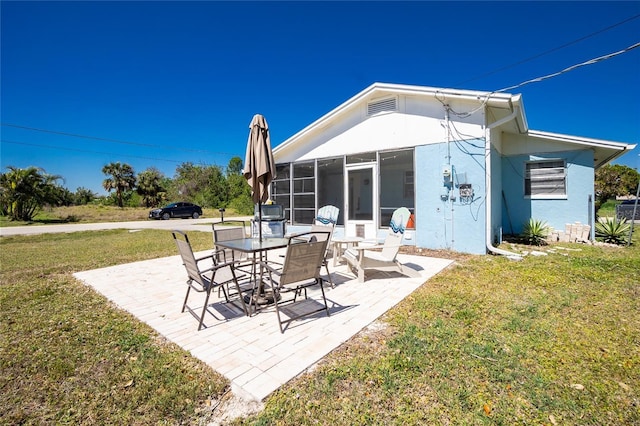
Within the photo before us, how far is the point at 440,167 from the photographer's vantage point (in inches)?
293

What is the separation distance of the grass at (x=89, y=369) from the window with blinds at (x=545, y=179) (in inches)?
411

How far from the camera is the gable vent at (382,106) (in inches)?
320

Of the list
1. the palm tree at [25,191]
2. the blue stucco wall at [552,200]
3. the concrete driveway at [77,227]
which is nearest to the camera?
the blue stucco wall at [552,200]

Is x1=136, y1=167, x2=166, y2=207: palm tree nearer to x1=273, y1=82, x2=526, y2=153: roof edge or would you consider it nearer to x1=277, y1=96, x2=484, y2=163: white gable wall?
x1=273, y1=82, x2=526, y2=153: roof edge

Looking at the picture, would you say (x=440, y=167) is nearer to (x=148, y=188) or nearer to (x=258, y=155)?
(x=258, y=155)

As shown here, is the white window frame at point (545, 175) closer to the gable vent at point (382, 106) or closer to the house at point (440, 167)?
the house at point (440, 167)

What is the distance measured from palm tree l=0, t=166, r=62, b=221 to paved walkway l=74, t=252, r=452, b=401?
19042 millimetres

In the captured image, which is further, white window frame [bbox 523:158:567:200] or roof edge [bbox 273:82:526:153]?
white window frame [bbox 523:158:567:200]

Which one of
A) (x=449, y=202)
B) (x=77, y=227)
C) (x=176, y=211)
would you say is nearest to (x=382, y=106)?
(x=449, y=202)

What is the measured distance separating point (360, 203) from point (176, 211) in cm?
1978

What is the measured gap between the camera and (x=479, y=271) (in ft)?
17.8

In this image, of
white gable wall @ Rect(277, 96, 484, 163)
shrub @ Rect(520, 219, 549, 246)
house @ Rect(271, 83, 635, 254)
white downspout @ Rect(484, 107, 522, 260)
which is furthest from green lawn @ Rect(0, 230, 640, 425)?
white gable wall @ Rect(277, 96, 484, 163)

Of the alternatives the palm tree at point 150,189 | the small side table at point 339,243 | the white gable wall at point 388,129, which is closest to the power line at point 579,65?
the white gable wall at point 388,129

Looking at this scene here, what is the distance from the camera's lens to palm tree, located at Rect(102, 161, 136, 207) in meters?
30.6
